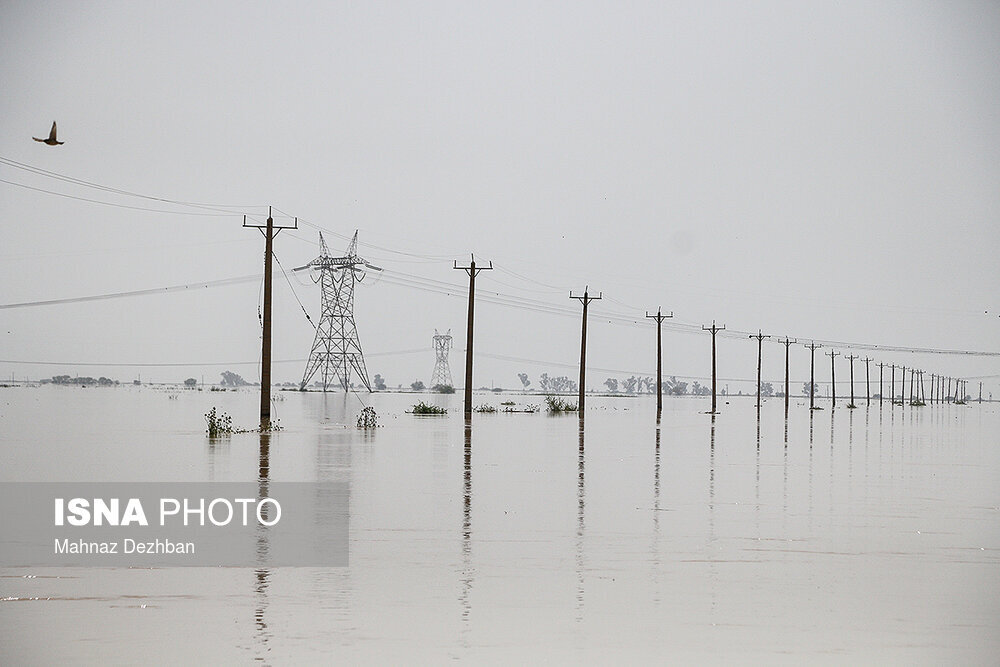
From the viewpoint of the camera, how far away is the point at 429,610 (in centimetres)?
992

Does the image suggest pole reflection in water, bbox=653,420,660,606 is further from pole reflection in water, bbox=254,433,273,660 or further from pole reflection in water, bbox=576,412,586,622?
pole reflection in water, bbox=254,433,273,660

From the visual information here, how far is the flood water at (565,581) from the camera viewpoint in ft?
28.5

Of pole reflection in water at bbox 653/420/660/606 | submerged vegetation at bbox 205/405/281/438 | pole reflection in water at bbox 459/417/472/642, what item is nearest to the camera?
pole reflection in water at bbox 459/417/472/642

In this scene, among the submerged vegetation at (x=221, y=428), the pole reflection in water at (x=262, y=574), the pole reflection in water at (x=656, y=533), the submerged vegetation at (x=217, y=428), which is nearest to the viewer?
the pole reflection in water at (x=262, y=574)

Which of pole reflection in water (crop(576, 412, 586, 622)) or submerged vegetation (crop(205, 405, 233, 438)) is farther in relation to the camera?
submerged vegetation (crop(205, 405, 233, 438))

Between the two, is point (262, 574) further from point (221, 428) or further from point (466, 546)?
point (221, 428)

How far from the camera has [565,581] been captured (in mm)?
11445

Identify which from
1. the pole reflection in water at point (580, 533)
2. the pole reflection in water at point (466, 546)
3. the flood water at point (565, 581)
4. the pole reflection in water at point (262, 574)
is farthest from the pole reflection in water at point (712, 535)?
the pole reflection in water at point (262, 574)

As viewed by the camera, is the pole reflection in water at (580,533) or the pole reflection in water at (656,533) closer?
the pole reflection in water at (580,533)

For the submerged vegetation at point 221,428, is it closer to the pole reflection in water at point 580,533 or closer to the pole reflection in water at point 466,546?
the pole reflection in water at point 466,546

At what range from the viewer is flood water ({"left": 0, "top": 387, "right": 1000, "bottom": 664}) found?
342 inches

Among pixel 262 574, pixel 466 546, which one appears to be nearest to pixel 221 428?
pixel 466 546

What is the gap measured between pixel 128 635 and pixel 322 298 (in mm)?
96600

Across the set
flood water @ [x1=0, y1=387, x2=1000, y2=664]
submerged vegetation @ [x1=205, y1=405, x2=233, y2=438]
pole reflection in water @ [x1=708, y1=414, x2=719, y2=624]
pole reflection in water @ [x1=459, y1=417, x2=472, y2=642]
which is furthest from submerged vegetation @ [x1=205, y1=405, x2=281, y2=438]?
pole reflection in water @ [x1=708, y1=414, x2=719, y2=624]
